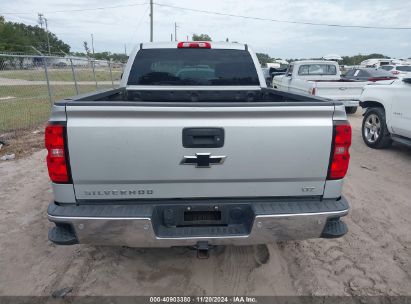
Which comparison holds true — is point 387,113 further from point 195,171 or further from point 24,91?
point 24,91

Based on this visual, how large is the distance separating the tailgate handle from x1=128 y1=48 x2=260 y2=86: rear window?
6.82 feet

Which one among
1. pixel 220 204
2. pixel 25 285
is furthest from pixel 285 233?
pixel 25 285

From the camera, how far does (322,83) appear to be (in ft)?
33.2

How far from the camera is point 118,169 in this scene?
229cm

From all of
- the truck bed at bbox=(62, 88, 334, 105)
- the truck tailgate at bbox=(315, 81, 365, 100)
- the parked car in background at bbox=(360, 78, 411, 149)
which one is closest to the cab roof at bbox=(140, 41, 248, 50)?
the truck bed at bbox=(62, 88, 334, 105)

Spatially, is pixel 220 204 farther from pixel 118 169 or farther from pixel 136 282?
pixel 136 282

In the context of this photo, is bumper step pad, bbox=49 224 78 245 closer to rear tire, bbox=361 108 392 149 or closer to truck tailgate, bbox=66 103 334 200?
truck tailgate, bbox=66 103 334 200

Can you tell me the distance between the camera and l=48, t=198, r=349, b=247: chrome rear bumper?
228 cm

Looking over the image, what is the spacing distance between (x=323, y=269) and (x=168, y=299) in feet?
4.88

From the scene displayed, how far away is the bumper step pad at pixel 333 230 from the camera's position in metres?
2.51

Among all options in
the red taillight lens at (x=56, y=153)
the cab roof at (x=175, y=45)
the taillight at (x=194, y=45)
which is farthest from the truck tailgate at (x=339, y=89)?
the red taillight lens at (x=56, y=153)

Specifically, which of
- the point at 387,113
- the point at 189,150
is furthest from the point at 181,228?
the point at 387,113

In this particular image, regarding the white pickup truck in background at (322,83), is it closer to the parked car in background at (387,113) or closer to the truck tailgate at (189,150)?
the parked car in background at (387,113)

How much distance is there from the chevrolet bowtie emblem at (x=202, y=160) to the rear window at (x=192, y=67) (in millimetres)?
2118
